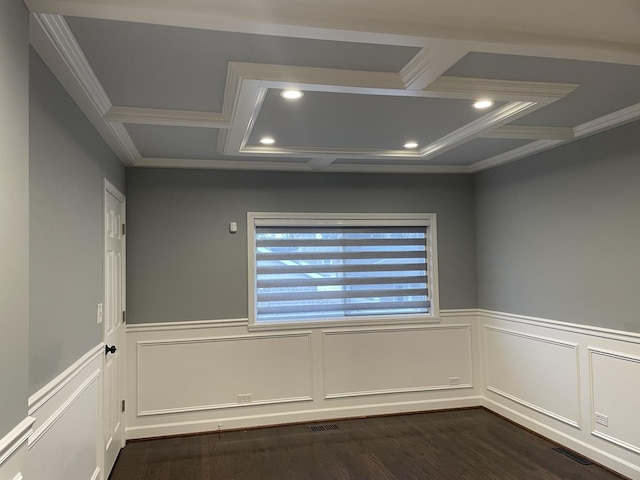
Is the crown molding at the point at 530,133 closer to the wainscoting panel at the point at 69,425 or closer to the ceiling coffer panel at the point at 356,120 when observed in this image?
the ceiling coffer panel at the point at 356,120

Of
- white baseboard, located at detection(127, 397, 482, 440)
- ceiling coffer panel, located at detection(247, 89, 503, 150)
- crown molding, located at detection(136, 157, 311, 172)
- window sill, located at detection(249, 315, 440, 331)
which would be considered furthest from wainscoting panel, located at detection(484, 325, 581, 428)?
crown molding, located at detection(136, 157, 311, 172)

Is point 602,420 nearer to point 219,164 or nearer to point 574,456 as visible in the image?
point 574,456

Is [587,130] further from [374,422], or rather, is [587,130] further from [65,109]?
[65,109]

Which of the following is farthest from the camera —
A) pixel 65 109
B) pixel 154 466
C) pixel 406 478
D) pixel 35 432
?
pixel 154 466

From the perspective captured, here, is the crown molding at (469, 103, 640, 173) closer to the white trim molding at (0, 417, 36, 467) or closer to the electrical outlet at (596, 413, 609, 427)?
the electrical outlet at (596, 413, 609, 427)

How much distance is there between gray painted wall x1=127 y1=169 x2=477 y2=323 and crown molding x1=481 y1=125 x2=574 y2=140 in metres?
1.39

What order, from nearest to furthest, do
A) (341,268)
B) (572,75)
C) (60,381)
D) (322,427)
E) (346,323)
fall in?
(60,381), (572,75), (322,427), (346,323), (341,268)

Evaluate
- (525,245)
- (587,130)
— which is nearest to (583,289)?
(525,245)

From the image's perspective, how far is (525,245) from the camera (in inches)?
160

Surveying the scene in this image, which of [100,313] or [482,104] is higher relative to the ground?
[482,104]

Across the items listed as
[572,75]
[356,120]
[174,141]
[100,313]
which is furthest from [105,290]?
[572,75]

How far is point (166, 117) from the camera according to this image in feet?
9.20

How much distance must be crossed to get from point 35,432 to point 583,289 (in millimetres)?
3507

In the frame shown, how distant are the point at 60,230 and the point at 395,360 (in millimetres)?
3278
